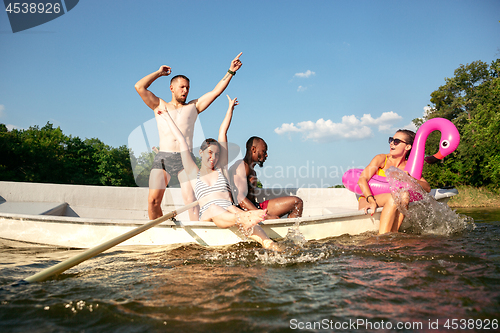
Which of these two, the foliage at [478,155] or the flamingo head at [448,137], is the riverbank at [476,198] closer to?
the foliage at [478,155]

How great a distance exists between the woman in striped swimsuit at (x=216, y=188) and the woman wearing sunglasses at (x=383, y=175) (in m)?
1.67

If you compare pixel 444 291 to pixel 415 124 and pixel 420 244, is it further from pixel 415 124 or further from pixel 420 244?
pixel 415 124

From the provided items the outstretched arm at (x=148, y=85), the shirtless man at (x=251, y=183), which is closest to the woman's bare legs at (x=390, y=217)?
the shirtless man at (x=251, y=183)

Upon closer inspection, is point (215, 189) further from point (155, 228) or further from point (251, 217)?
point (155, 228)

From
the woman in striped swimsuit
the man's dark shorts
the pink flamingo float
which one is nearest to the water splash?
the pink flamingo float

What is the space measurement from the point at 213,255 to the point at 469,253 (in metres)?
2.61

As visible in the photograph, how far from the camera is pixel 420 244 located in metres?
3.28

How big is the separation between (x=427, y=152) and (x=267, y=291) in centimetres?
1571

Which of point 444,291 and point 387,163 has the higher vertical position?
point 387,163

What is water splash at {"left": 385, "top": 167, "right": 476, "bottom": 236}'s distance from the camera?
3.74 metres

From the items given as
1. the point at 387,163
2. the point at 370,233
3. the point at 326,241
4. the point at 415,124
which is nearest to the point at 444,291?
the point at 326,241

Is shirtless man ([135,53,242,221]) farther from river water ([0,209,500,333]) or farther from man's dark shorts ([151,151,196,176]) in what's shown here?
river water ([0,209,500,333])

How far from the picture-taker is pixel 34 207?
17.2 ft

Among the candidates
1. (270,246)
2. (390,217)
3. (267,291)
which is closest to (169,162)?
(270,246)
